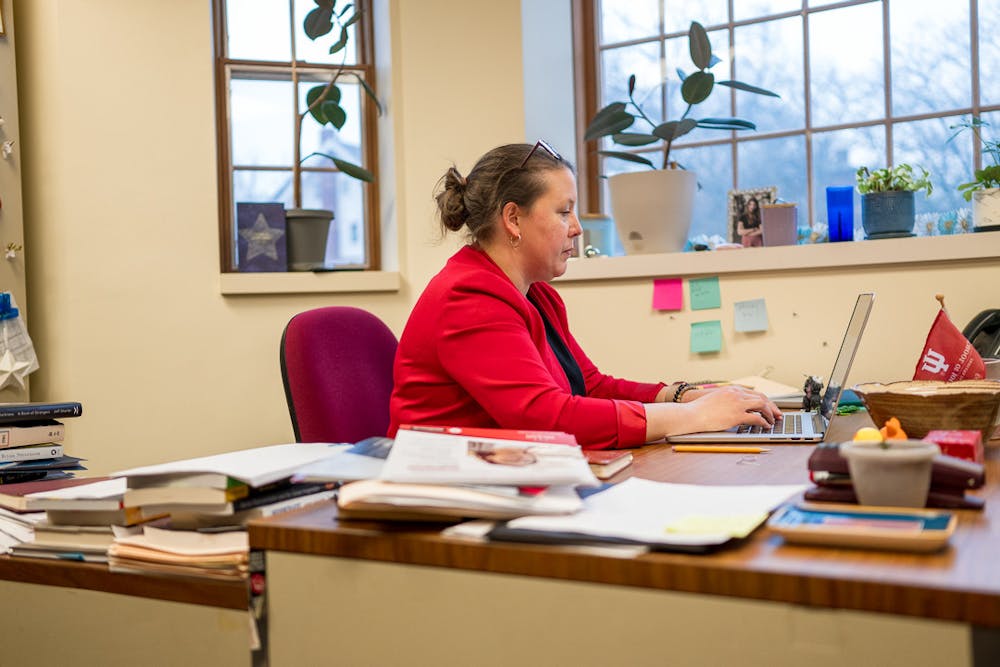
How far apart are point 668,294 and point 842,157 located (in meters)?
0.82

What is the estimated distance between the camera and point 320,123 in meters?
3.33

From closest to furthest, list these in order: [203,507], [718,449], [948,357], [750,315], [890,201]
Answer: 1. [203,507]
2. [718,449]
3. [948,357]
4. [890,201]
5. [750,315]

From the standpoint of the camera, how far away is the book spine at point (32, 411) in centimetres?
183

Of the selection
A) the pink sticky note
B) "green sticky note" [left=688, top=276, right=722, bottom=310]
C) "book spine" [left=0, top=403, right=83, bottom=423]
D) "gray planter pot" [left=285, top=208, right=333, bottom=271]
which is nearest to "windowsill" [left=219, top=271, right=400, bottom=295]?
"gray planter pot" [left=285, top=208, right=333, bottom=271]

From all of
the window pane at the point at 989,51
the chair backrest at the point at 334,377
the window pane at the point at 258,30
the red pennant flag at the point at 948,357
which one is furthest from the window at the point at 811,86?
the chair backrest at the point at 334,377

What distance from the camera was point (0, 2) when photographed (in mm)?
3096

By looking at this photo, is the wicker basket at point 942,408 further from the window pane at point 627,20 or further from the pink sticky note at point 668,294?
the window pane at point 627,20

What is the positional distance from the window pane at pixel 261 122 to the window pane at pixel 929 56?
2114mm

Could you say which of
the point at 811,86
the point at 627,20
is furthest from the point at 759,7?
the point at 627,20

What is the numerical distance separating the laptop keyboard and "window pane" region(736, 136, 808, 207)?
58.7 inches

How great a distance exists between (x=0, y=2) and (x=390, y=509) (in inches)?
111

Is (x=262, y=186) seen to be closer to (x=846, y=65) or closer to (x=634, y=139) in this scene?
(x=634, y=139)

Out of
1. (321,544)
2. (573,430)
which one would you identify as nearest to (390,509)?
(321,544)

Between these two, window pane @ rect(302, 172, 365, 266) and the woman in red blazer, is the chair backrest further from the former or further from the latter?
window pane @ rect(302, 172, 365, 266)
